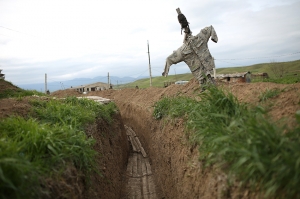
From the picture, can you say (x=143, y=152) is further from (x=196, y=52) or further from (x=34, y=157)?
(x=34, y=157)

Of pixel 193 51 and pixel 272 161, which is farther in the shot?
pixel 193 51

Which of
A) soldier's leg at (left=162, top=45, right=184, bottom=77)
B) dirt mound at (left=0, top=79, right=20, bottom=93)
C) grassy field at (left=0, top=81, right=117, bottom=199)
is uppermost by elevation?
soldier's leg at (left=162, top=45, right=184, bottom=77)

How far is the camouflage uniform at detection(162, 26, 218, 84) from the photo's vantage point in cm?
682

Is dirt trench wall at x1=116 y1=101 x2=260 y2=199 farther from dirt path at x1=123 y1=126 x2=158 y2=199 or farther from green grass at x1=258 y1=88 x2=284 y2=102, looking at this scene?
green grass at x1=258 y1=88 x2=284 y2=102

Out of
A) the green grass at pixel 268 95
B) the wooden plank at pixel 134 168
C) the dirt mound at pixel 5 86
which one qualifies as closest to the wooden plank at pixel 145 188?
the wooden plank at pixel 134 168

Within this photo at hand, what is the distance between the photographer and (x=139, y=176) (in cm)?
753

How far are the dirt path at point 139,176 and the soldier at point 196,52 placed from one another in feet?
11.2

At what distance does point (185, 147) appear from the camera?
459cm

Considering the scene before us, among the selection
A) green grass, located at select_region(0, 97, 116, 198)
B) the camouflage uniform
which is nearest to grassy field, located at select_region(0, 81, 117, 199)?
green grass, located at select_region(0, 97, 116, 198)

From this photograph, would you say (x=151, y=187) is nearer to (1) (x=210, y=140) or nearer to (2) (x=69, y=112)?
(2) (x=69, y=112)

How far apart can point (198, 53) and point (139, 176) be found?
4166 mm

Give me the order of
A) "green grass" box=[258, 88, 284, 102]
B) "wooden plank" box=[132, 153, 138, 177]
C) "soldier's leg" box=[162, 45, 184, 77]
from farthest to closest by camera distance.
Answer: "wooden plank" box=[132, 153, 138, 177] < "soldier's leg" box=[162, 45, 184, 77] < "green grass" box=[258, 88, 284, 102]

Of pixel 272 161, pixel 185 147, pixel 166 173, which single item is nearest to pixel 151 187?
pixel 166 173

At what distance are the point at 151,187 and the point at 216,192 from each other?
4.09 m
